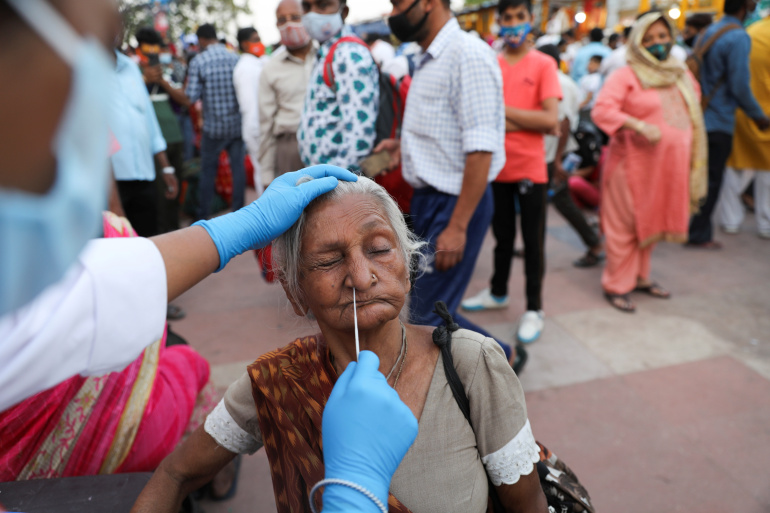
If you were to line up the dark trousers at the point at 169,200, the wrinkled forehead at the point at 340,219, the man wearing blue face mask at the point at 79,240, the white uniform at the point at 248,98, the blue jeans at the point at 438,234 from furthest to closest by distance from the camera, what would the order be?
the white uniform at the point at 248,98 → the dark trousers at the point at 169,200 → the blue jeans at the point at 438,234 → the wrinkled forehead at the point at 340,219 → the man wearing blue face mask at the point at 79,240

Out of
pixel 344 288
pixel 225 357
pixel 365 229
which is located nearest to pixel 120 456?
pixel 344 288

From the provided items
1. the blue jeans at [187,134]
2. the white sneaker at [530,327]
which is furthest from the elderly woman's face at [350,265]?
the blue jeans at [187,134]

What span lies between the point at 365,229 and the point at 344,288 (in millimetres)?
167

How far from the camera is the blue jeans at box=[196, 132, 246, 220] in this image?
565cm

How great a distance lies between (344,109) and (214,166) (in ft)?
11.2

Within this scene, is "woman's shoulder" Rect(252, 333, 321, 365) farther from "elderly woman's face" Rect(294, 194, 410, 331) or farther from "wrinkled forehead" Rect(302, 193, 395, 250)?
"wrinkled forehead" Rect(302, 193, 395, 250)

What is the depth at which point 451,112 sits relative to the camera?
2484 millimetres

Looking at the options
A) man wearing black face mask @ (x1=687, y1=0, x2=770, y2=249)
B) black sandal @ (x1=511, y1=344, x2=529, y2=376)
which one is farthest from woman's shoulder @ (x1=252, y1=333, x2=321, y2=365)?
man wearing black face mask @ (x1=687, y1=0, x2=770, y2=249)

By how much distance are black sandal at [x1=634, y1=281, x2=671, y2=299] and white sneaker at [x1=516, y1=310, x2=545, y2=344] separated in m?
1.24

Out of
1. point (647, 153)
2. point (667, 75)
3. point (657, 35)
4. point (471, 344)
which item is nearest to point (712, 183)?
point (647, 153)

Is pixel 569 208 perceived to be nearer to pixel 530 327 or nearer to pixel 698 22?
pixel 530 327

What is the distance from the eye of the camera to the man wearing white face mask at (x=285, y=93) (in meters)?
Answer: 3.74

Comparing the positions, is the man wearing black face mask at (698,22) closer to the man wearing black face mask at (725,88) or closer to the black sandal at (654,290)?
the man wearing black face mask at (725,88)

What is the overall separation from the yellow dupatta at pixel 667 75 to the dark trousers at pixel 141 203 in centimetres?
357
